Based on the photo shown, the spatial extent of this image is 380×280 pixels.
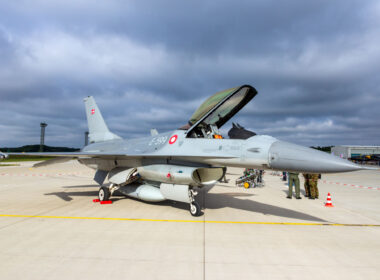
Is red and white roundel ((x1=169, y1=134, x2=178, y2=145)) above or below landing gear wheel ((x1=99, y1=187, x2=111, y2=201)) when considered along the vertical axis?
above

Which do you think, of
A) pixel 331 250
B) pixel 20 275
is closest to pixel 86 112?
pixel 20 275

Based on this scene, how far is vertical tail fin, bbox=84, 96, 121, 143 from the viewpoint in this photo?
34.0ft

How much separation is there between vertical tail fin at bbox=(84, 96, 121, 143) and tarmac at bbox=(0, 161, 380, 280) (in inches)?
145

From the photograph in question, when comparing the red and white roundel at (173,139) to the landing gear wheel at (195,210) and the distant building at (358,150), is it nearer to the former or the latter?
the landing gear wheel at (195,210)

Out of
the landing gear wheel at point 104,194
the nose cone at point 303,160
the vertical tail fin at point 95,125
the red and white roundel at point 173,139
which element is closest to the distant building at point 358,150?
the vertical tail fin at point 95,125

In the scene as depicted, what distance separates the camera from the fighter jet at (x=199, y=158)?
4898mm

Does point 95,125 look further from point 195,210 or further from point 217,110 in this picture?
point 195,210

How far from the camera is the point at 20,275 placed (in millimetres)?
3053

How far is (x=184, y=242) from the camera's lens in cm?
432

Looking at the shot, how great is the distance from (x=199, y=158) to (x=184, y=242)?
2286mm

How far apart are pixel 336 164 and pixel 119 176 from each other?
598cm

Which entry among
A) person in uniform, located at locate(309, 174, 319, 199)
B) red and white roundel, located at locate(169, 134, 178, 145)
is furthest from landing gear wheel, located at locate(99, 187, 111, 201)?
person in uniform, located at locate(309, 174, 319, 199)

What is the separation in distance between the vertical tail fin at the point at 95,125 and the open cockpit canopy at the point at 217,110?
4872 millimetres

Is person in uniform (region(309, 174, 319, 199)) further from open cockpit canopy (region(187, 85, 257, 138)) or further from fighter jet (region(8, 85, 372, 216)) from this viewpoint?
open cockpit canopy (region(187, 85, 257, 138))
